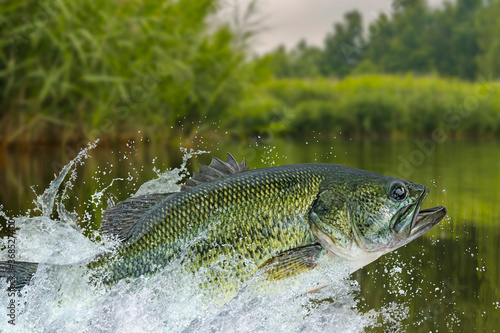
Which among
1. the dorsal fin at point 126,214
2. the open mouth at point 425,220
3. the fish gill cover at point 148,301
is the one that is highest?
the dorsal fin at point 126,214

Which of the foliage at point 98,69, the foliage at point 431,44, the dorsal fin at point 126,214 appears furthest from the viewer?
the foliage at point 431,44

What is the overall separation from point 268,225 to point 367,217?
453mm

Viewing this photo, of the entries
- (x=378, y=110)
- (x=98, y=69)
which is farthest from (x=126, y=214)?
(x=378, y=110)

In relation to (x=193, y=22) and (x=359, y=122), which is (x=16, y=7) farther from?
(x=359, y=122)

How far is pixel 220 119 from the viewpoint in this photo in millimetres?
16125

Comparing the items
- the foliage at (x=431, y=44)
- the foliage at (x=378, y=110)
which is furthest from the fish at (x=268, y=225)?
the foliage at (x=431, y=44)

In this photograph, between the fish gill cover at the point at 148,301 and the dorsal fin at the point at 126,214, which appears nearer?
the fish gill cover at the point at 148,301

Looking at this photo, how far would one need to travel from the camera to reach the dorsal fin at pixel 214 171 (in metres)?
2.69

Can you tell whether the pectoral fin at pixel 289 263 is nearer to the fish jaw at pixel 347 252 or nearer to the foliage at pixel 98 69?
the fish jaw at pixel 347 252

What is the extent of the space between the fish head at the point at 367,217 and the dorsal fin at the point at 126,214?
0.74 meters

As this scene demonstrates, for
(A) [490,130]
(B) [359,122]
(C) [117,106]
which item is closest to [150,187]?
(C) [117,106]

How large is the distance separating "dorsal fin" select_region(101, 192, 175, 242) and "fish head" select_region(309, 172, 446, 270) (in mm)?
741

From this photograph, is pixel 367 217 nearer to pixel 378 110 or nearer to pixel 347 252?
pixel 347 252

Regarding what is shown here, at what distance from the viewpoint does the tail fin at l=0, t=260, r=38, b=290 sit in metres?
2.55
